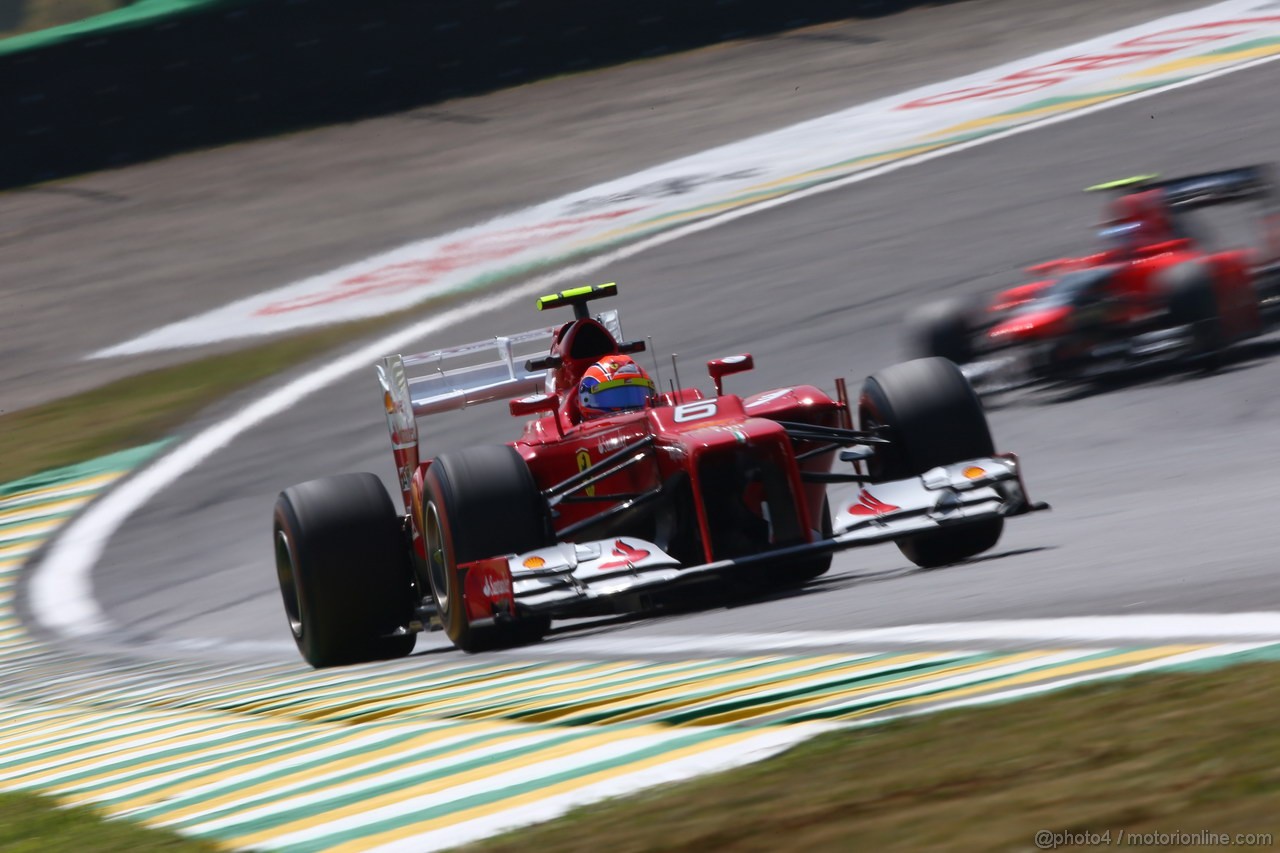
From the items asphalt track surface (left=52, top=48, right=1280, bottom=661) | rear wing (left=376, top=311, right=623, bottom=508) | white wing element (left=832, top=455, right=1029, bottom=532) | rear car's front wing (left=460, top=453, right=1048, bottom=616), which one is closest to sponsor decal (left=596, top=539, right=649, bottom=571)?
rear car's front wing (left=460, top=453, right=1048, bottom=616)

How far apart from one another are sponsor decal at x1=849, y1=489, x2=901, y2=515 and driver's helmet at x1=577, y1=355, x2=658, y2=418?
54.9 inches

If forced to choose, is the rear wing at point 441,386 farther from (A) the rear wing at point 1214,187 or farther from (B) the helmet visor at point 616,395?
(A) the rear wing at point 1214,187

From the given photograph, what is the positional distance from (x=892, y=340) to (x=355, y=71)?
1405 centimetres

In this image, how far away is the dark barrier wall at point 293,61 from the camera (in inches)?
1024

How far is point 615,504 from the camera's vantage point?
8.70 metres

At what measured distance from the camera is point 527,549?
788 cm

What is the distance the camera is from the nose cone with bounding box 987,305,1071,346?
13.7m

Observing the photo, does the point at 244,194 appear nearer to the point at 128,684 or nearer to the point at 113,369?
the point at 113,369

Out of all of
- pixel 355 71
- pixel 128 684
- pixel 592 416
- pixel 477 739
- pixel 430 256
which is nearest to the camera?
pixel 477 739

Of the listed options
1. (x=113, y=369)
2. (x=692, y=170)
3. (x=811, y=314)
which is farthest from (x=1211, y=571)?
(x=692, y=170)

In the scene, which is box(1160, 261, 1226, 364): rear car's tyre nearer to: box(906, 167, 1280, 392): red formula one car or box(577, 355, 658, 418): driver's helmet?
box(906, 167, 1280, 392): red formula one car

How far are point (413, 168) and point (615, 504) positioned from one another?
741 inches

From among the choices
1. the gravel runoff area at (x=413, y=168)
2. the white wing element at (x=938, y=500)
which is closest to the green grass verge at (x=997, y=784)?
the white wing element at (x=938, y=500)

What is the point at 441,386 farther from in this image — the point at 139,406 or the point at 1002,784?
the point at 139,406
